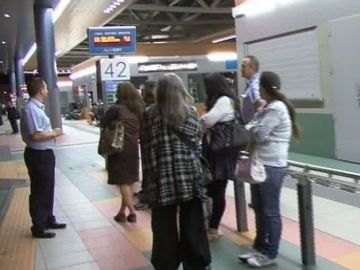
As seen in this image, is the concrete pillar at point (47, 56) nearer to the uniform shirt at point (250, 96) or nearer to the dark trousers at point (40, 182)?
the dark trousers at point (40, 182)

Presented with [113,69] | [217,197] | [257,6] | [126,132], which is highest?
[257,6]

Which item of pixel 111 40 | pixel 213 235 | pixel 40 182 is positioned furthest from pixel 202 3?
pixel 213 235

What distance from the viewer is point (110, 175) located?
5.57m

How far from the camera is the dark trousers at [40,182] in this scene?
199 inches

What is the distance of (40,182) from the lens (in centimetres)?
514

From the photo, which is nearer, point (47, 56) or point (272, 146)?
point (272, 146)

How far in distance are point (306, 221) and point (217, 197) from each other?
0.94 m

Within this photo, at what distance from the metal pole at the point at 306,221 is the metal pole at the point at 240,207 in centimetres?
108

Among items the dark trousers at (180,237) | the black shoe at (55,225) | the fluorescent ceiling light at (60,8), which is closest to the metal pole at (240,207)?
the dark trousers at (180,237)

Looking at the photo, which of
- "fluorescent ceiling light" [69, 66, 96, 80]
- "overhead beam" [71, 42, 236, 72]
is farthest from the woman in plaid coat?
"fluorescent ceiling light" [69, 66, 96, 80]

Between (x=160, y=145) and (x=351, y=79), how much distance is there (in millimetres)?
4873

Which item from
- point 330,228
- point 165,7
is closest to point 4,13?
point 165,7

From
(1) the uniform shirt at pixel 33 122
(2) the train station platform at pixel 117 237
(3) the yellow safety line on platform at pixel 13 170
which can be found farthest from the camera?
(3) the yellow safety line on platform at pixel 13 170

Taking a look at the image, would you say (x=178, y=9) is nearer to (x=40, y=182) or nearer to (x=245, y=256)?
(x=40, y=182)
